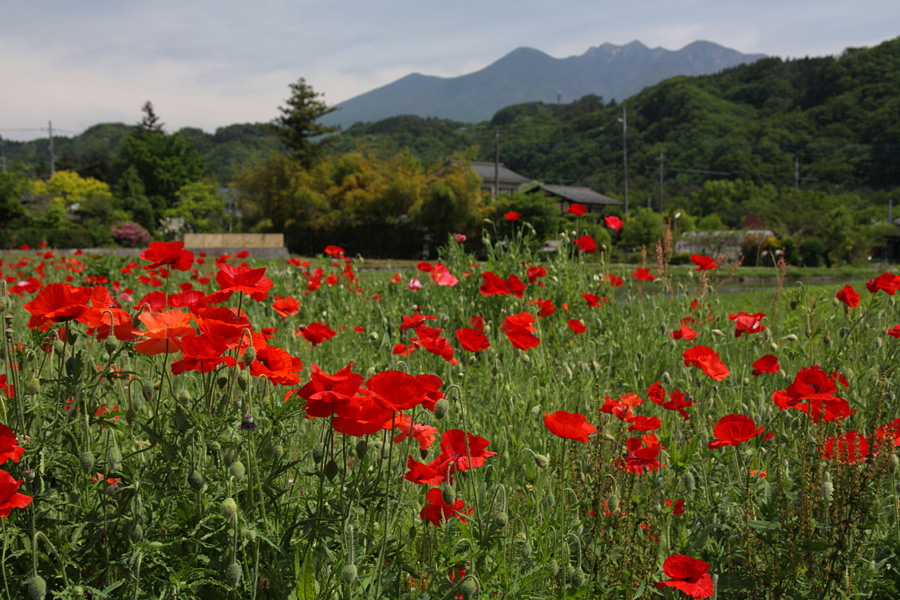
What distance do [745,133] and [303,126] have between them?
4234cm

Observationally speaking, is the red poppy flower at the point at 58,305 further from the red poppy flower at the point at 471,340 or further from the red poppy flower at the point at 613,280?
the red poppy flower at the point at 613,280

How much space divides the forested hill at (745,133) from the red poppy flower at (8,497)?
49.4m

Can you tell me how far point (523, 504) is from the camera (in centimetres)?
182

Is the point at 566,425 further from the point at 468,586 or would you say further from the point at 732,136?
the point at 732,136

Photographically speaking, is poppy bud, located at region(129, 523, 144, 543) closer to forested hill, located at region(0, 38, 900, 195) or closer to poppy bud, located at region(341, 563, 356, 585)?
poppy bud, located at region(341, 563, 356, 585)

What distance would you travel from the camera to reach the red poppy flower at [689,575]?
1.04 m

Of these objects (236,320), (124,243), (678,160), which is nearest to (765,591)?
(236,320)

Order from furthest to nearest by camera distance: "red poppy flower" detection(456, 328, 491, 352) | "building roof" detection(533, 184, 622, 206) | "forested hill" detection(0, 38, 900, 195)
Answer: "forested hill" detection(0, 38, 900, 195) → "building roof" detection(533, 184, 622, 206) → "red poppy flower" detection(456, 328, 491, 352)

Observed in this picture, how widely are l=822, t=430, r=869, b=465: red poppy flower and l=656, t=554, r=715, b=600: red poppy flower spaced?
0.41 m

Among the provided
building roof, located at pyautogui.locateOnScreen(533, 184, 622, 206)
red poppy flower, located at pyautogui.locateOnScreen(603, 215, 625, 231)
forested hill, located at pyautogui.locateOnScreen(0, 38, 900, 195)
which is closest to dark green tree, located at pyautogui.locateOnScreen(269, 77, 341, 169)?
forested hill, located at pyautogui.locateOnScreen(0, 38, 900, 195)

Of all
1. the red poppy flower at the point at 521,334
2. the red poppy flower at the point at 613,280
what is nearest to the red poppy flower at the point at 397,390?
the red poppy flower at the point at 521,334

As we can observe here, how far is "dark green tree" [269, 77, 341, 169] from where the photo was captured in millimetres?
32956

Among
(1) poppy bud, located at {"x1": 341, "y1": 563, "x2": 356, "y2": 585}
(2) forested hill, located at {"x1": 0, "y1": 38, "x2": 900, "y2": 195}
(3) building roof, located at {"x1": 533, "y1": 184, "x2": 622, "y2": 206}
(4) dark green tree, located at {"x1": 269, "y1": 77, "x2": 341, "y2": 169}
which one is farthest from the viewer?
(2) forested hill, located at {"x1": 0, "y1": 38, "x2": 900, "y2": 195}

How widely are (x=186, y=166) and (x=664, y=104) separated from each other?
1801 inches
